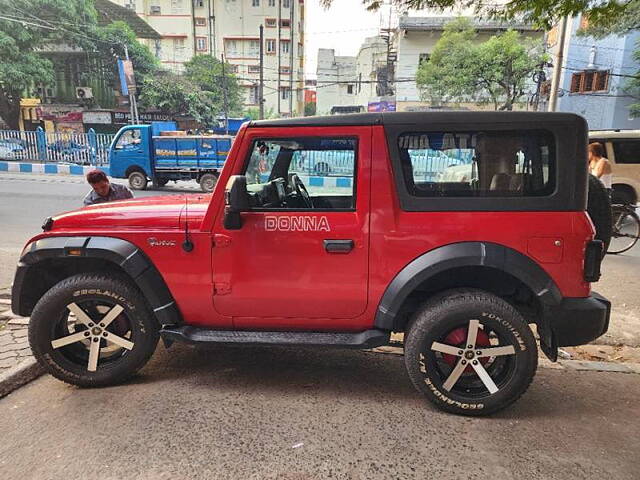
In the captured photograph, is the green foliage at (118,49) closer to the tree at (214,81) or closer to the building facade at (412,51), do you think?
the tree at (214,81)

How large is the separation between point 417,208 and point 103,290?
2096 millimetres

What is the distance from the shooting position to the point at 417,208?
2.70 metres

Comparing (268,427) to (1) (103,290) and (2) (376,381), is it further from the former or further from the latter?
(1) (103,290)

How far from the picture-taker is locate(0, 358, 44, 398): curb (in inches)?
119

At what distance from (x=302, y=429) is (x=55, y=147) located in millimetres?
24758

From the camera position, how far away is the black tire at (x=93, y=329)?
9.64 feet

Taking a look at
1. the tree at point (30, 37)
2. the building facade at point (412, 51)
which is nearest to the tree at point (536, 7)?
the building facade at point (412, 51)

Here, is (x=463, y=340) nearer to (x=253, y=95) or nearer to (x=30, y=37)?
(x=30, y=37)

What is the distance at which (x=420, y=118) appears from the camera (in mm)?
2701

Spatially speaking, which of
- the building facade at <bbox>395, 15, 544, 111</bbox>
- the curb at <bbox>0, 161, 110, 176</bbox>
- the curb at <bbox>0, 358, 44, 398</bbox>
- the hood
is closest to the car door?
the hood

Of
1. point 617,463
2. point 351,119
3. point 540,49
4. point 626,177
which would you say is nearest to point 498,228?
point 351,119

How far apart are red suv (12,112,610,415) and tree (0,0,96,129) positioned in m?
28.3

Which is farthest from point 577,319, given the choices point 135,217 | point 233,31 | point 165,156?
point 233,31

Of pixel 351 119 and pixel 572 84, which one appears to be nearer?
pixel 351 119
